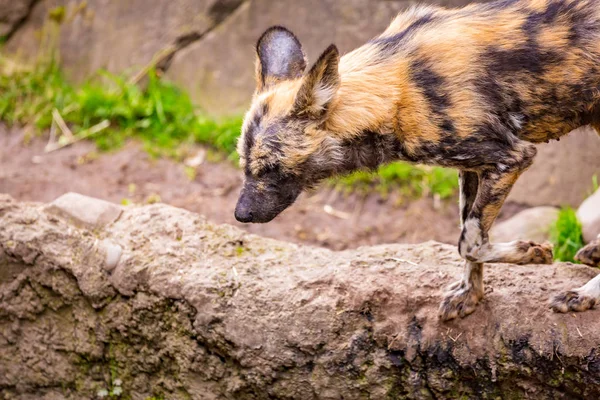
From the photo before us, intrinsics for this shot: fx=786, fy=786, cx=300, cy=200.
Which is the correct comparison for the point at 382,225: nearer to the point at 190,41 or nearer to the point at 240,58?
the point at 240,58

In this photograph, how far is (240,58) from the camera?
793 cm

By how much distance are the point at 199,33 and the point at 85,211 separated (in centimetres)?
389

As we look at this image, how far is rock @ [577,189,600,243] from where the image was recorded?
530 cm

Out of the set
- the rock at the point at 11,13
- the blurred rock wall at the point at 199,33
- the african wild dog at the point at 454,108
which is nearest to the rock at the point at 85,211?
the african wild dog at the point at 454,108

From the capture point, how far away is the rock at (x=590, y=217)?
17.4ft

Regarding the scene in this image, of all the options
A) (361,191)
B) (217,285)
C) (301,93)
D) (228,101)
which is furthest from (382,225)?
(301,93)

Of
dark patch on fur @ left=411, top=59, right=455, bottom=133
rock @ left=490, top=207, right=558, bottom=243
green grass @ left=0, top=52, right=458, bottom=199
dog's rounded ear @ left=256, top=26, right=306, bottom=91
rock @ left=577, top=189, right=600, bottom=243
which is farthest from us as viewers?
green grass @ left=0, top=52, right=458, bottom=199

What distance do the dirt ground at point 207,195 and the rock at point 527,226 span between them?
1.52 ft

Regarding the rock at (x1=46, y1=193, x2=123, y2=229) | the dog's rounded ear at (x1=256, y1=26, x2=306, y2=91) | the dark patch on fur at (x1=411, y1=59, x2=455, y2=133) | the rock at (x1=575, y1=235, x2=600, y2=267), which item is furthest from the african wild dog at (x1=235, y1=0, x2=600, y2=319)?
the rock at (x1=46, y1=193, x2=123, y2=229)

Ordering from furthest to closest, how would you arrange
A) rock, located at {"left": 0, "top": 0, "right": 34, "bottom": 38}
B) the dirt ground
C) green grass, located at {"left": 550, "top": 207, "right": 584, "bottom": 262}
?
1. rock, located at {"left": 0, "top": 0, "right": 34, "bottom": 38}
2. the dirt ground
3. green grass, located at {"left": 550, "top": 207, "right": 584, "bottom": 262}

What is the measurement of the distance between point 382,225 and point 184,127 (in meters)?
2.27

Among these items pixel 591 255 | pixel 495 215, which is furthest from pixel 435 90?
pixel 591 255

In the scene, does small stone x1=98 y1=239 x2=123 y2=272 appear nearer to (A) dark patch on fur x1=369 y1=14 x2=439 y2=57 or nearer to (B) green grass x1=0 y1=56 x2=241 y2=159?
(A) dark patch on fur x1=369 y1=14 x2=439 y2=57

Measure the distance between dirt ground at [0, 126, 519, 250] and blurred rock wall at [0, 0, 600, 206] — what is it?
2.73ft
